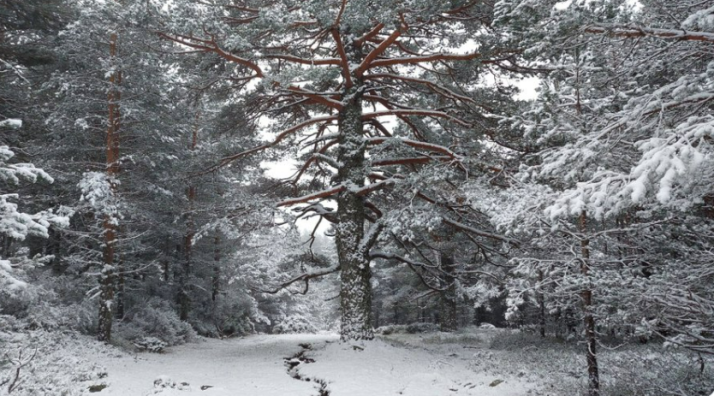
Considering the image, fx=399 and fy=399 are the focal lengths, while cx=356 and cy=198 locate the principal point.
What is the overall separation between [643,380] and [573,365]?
3156mm

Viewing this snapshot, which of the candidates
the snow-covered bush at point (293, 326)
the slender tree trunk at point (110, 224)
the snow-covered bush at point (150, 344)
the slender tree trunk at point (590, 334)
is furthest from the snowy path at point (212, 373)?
the snow-covered bush at point (293, 326)

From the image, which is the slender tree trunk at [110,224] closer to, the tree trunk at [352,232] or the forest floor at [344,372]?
the forest floor at [344,372]

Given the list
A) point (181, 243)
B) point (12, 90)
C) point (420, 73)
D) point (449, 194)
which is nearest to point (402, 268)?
point (181, 243)

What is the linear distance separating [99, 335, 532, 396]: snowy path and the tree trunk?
0.67m

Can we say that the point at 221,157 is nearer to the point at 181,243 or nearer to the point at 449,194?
the point at 449,194

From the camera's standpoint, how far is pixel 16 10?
13.3m

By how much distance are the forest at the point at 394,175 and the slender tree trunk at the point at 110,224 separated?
0.22 feet

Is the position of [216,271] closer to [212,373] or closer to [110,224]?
[110,224]

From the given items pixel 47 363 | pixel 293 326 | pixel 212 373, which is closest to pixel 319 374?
pixel 212 373

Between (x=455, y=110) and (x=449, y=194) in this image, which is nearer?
(x=449, y=194)

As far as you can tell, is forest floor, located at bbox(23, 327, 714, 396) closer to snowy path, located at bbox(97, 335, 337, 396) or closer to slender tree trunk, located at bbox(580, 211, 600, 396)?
snowy path, located at bbox(97, 335, 337, 396)

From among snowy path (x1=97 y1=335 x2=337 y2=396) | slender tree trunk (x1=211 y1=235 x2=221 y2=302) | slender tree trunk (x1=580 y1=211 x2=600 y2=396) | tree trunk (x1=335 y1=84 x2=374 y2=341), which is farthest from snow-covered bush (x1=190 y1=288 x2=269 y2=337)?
slender tree trunk (x1=580 y1=211 x2=600 y2=396)

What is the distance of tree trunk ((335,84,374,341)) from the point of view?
1084cm

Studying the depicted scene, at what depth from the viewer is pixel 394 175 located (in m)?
10.9
